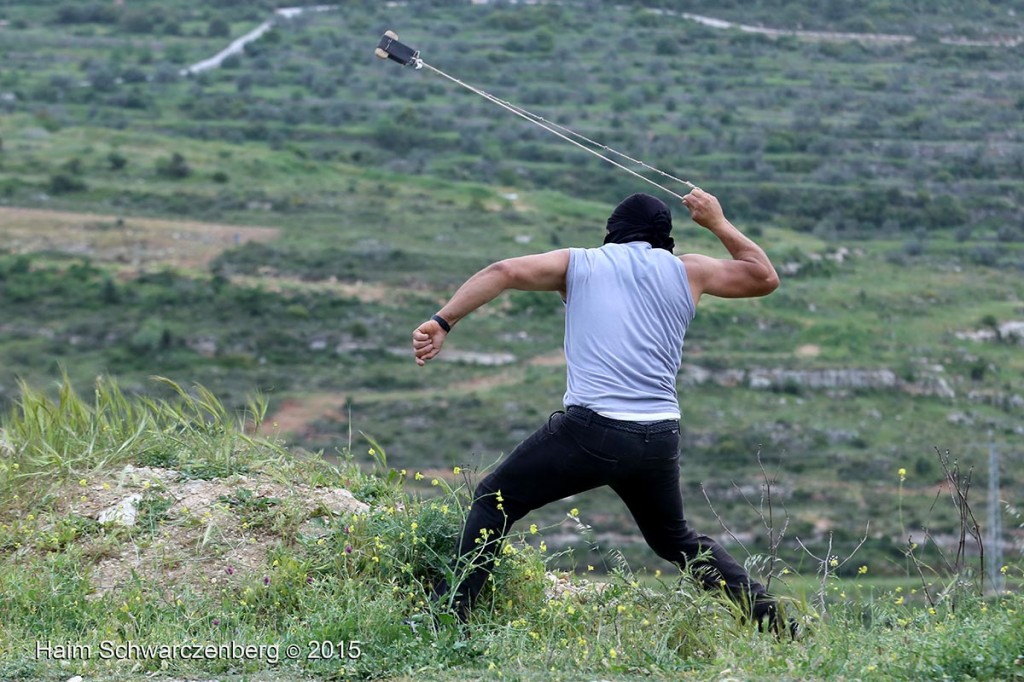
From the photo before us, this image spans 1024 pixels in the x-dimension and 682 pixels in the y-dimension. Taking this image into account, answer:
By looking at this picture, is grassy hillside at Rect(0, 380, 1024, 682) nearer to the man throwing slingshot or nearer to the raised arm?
the man throwing slingshot

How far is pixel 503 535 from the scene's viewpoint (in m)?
4.68

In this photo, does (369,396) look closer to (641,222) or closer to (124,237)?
(124,237)

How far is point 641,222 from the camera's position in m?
4.80

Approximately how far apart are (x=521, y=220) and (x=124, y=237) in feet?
43.4

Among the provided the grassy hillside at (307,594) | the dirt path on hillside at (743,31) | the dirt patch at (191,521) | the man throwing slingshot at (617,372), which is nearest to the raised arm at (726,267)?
the man throwing slingshot at (617,372)

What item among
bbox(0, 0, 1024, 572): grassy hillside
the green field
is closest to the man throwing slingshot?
the green field

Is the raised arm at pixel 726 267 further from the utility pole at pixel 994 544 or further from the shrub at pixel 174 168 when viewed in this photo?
the shrub at pixel 174 168

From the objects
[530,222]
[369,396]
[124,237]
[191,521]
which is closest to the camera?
[191,521]

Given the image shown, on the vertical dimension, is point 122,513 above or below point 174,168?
above

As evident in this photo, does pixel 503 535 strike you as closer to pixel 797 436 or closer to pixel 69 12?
pixel 797 436

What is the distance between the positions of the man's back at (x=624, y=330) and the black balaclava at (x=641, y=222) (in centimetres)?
13

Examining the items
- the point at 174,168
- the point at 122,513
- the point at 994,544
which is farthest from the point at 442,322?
the point at 174,168

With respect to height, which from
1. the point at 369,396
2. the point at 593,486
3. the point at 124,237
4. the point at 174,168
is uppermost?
the point at 593,486

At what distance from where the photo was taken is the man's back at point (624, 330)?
4.56m
